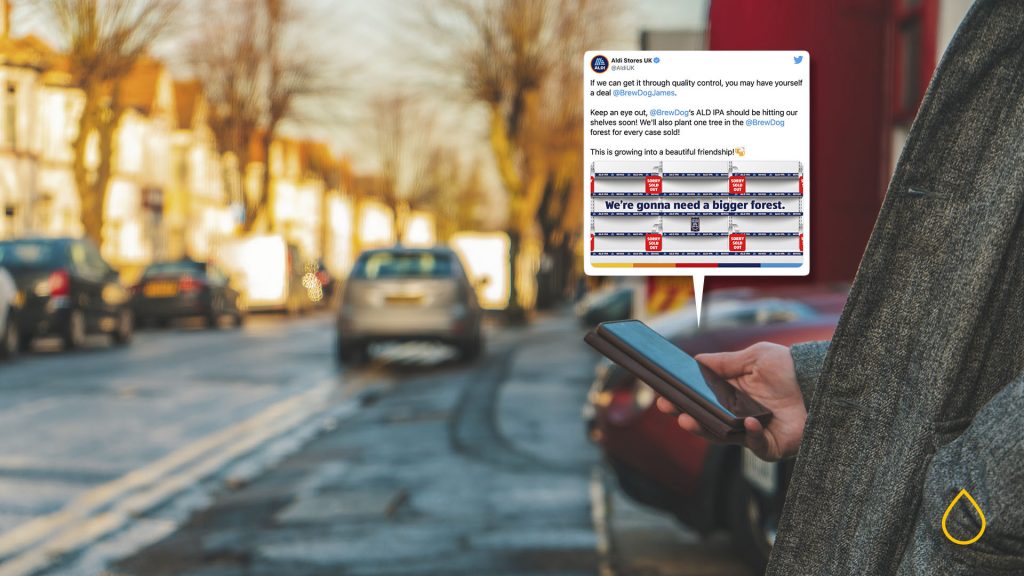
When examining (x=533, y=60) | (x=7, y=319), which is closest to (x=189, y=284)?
(x=7, y=319)

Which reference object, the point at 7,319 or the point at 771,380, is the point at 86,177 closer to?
the point at 7,319

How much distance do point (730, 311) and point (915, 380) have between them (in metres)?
5.14

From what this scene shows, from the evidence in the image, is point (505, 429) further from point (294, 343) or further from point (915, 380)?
point (294, 343)

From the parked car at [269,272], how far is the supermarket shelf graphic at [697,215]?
1347 inches

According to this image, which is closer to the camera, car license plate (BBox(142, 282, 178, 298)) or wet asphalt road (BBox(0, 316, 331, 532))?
wet asphalt road (BBox(0, 316, 331, 532))

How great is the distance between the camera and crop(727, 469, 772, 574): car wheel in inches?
217

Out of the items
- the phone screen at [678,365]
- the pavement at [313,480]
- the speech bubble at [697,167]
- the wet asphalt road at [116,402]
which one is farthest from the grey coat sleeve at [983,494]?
the wet asphalt road at [116,402]

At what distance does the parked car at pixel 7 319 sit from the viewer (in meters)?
17.0

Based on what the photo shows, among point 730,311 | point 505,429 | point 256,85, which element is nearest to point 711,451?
point 730,311

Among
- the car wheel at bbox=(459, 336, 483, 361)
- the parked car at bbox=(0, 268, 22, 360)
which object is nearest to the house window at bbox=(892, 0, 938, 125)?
the car wheel at bbox=(459, 336, 483, 361)

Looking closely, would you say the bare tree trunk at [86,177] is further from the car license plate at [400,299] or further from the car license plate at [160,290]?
the car license plate at [400,299]

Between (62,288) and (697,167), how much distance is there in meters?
18.5

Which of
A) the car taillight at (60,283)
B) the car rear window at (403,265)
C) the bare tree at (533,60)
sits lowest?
the car taillight at (60,283)

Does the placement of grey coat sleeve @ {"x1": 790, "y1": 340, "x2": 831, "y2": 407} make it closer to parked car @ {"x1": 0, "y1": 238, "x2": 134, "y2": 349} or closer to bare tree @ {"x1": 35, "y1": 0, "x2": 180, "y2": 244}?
parked car @ {"x1": 0, "y1": 238, "x2": 134, "y2": 349}
